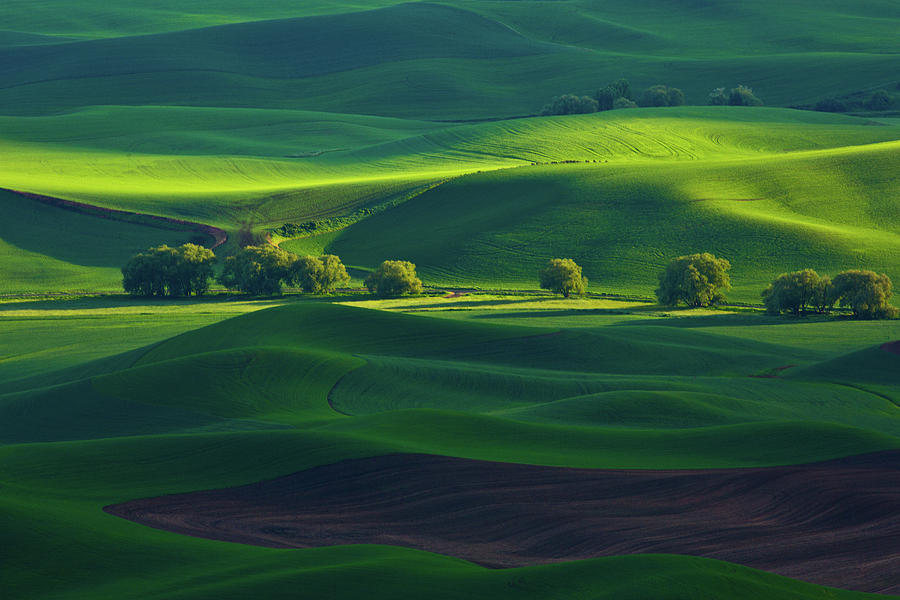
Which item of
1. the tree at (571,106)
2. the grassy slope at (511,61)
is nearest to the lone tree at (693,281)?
the tree at (571,106)

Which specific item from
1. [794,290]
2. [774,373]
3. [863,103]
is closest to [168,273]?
[794,290]

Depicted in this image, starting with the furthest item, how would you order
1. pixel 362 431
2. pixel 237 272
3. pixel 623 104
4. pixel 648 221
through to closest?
1. pixel 623 104
2. pixel 648 221
3. pixel 237 272
4. pixel 362 431

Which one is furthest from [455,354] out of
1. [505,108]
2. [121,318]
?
[505,108]

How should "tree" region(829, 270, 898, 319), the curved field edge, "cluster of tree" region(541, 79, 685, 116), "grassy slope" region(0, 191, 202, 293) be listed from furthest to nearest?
"cluster of tree" region(541, 79, 685, 116), "grassy slope" region(0, 191, 202, 293), "tree" region(829, 270, 898, 319), the curved field edge

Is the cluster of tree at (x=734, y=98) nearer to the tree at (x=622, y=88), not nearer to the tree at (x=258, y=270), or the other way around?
the tree at (x=622, y=88)

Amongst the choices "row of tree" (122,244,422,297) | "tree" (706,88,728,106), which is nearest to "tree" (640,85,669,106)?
"tree" (706,88,728,106)

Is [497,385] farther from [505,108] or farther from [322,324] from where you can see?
[505,108]

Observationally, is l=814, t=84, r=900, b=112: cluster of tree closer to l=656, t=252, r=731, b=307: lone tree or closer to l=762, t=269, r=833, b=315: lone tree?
l=656, t=252, r=731, b=307: lone tree

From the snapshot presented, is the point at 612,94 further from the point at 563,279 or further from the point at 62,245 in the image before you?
the point at 62,245
